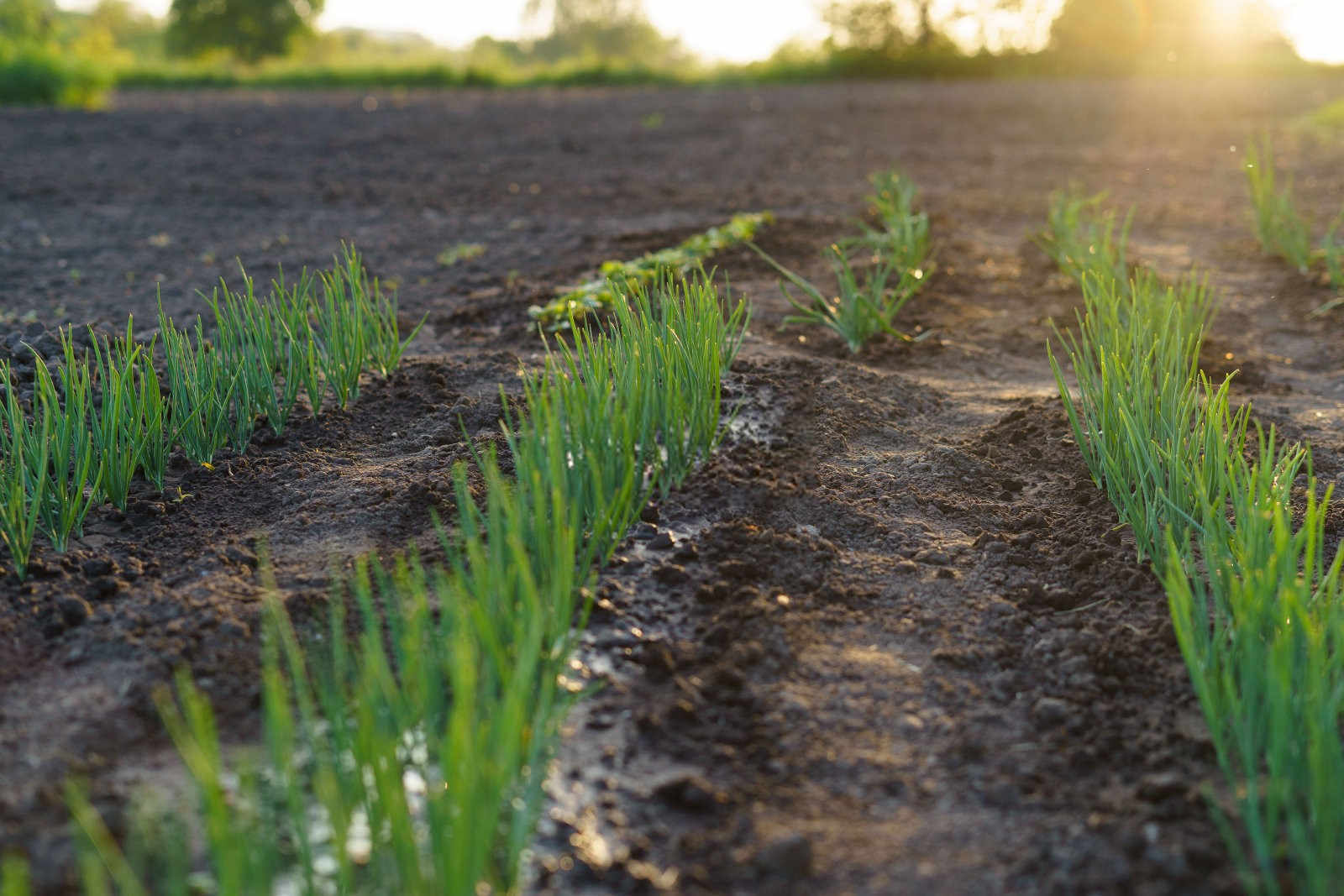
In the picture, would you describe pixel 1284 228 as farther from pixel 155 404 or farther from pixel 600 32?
pixel 600 32

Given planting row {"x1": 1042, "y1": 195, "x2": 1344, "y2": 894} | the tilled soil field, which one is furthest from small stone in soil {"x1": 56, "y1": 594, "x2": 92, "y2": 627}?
planting row {"x1": 1042, "y1": 195, "x2": 1344, "y2": 894}

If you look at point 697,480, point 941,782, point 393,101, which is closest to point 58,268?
point 697,480

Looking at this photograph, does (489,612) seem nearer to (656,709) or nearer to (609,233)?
(656,709)

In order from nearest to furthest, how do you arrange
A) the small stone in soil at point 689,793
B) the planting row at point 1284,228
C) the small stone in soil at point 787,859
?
the small stone in soil at point 787,859
the small stone in soil at point 689,793
the planting row at point 1284,228

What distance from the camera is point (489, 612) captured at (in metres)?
1.48

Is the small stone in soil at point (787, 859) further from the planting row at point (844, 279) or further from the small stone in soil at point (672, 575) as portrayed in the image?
the planting row at point (844, 279)

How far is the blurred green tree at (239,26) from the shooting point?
26.7 metres

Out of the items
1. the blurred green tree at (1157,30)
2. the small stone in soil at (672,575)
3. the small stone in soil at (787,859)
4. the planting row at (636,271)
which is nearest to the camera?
the small stone in soil at (787,859)

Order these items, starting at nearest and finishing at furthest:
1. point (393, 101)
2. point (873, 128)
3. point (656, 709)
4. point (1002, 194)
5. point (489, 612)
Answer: point (489, 612) < point (656, 709) < point (1002, 194) < point (873, 128) < point (393, 101)

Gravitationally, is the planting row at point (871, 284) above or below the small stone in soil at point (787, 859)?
above

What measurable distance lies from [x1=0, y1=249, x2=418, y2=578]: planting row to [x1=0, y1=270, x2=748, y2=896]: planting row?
574mm

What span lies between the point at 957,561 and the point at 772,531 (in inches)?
14.4

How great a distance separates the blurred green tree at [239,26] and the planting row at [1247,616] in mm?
27960

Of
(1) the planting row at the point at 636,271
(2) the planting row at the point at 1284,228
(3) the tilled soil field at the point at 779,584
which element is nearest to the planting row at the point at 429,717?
(3) the tilled soil field at the point at 779,584
